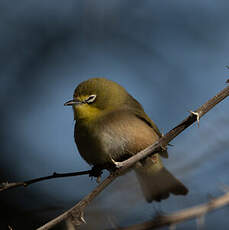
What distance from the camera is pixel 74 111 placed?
202 inches

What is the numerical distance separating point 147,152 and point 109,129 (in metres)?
2.08

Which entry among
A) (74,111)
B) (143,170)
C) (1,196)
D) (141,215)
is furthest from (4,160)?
(141,215)

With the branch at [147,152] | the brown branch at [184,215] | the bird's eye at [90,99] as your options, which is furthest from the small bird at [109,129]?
the brown branch at [184,215]

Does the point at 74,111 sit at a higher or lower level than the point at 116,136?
higher

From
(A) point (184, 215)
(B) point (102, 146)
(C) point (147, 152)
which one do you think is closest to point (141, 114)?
(B) point (102, 146)

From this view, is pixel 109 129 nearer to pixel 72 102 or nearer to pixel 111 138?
pixel 111 138

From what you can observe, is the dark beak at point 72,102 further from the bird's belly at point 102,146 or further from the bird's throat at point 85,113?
the bird's belly at point 102,146

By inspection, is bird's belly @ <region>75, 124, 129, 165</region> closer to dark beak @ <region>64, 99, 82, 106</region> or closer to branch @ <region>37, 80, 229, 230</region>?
dark beak @ <region>64, 99, 82, 106</region>

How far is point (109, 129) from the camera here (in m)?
4.78

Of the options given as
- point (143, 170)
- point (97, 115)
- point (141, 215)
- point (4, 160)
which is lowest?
point (141, 215)

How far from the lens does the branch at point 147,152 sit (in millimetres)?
2469

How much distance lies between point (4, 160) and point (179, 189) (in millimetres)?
4495

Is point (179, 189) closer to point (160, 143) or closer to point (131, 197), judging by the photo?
point (160, 143)

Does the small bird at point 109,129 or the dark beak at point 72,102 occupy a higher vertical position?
the dark beak at point 72,102
